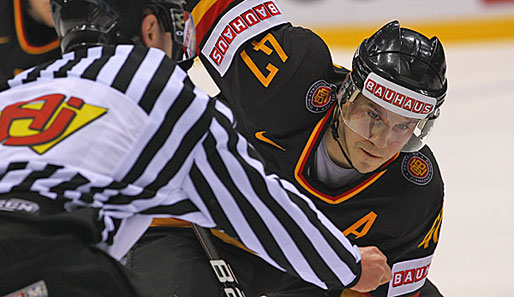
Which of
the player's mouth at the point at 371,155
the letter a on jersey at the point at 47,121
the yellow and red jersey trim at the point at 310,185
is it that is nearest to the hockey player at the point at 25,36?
the letter a on jersey at the point at 47,121

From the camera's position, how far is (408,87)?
186 cm

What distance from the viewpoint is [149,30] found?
1299 millimetres

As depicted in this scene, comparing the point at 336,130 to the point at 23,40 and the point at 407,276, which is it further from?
the point at 23,40

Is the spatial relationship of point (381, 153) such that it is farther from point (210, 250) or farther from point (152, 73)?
point (152, 73)

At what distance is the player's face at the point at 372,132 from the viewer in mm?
1929

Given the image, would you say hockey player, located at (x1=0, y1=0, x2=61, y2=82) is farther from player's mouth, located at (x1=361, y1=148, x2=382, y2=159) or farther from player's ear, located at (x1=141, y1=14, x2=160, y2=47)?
player's mouth, located at (x1=361, y1=148, x2=382, y2=159)

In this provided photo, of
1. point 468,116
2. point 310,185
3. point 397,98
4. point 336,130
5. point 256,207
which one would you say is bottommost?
point 468,116

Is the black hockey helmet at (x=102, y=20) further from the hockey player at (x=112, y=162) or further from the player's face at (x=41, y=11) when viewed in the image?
the player's face at (x=41, y=11)

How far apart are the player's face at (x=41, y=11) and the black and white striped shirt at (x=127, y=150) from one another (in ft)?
1.28

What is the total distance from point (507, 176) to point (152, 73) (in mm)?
2646

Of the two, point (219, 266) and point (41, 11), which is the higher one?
point (41, 11)

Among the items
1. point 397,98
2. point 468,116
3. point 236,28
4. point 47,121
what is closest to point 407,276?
point 397,98

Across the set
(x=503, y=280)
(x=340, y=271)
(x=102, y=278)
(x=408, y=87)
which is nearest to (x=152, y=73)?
(x=102, y=278)

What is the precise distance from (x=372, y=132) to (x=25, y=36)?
2.63 ft
